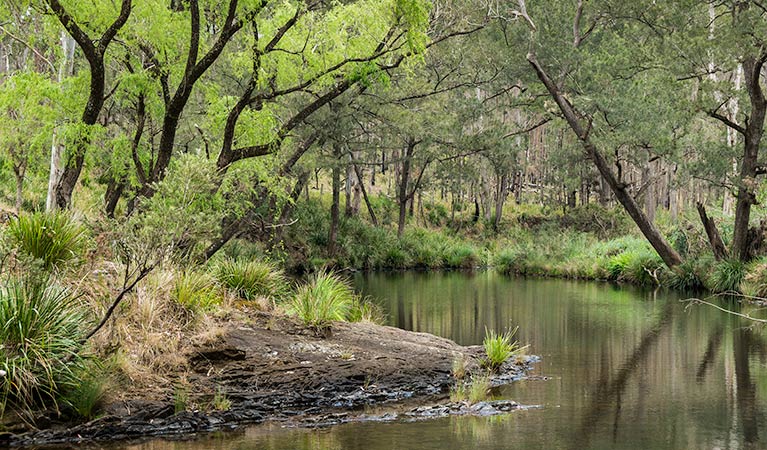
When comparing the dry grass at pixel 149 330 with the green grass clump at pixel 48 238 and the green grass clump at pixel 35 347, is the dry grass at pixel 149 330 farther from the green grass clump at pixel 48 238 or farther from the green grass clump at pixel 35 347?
the green grass clump at pixel 35 347

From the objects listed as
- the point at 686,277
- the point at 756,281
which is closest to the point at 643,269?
the point at 686,277

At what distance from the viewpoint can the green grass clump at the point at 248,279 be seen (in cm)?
1470

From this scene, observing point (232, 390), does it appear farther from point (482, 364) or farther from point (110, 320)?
point (482, 364)

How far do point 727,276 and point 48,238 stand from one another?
71.3ft

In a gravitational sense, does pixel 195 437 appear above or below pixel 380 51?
below

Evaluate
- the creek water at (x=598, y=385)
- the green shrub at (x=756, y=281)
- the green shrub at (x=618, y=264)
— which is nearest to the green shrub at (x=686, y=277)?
the green shrub at (x=756, y=281)

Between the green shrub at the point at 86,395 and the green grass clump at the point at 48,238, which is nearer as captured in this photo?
the green shrub at the point at 86,395

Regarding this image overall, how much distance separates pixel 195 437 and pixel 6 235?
161 inches

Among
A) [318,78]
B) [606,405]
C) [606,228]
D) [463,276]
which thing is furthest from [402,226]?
[606,405]

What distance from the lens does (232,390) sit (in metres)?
11.3

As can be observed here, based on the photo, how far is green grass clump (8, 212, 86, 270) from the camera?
11562 mm

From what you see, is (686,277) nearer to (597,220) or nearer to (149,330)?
(597,220)

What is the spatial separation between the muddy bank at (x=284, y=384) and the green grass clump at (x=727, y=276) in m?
14.6

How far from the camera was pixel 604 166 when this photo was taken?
29.3m
